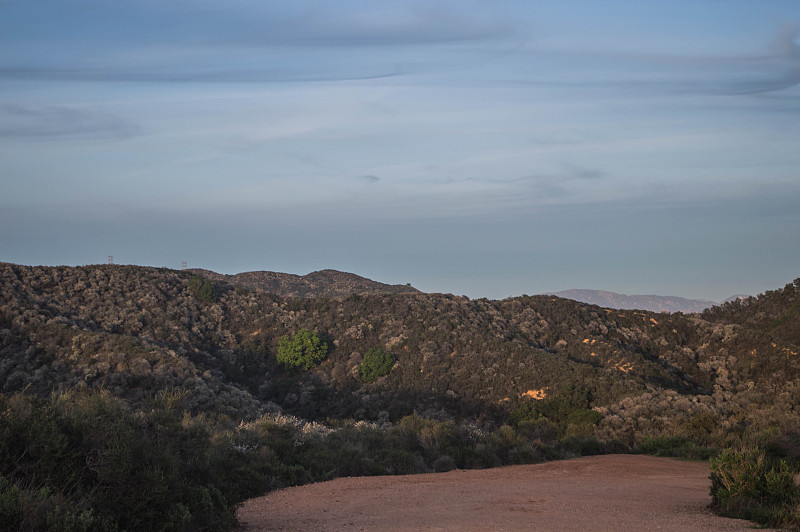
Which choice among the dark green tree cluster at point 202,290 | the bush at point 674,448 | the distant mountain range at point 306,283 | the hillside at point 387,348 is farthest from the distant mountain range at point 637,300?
the bush at point 674,448

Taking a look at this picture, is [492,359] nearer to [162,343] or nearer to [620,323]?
[620,323]

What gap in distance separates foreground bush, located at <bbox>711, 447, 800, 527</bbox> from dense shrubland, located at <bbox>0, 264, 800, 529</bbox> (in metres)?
7.02

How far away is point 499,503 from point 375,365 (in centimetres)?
2085

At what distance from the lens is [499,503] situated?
32.6 feet

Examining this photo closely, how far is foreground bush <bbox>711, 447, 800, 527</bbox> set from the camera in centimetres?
908

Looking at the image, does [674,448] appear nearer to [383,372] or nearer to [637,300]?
[383,372]

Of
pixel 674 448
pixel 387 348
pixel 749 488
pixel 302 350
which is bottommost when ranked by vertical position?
pixel 674 448

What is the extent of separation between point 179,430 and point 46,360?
60.3ft

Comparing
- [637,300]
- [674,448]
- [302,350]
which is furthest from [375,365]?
[637,300]

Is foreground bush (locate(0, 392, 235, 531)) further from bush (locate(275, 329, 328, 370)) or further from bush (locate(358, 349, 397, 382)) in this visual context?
bush (locate(275, 329, 328, 370))

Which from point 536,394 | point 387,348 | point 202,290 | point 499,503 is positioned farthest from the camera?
point 202,290

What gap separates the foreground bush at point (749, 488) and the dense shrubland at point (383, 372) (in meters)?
7.02

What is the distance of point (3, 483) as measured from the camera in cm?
594

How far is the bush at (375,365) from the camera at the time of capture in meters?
30.1
